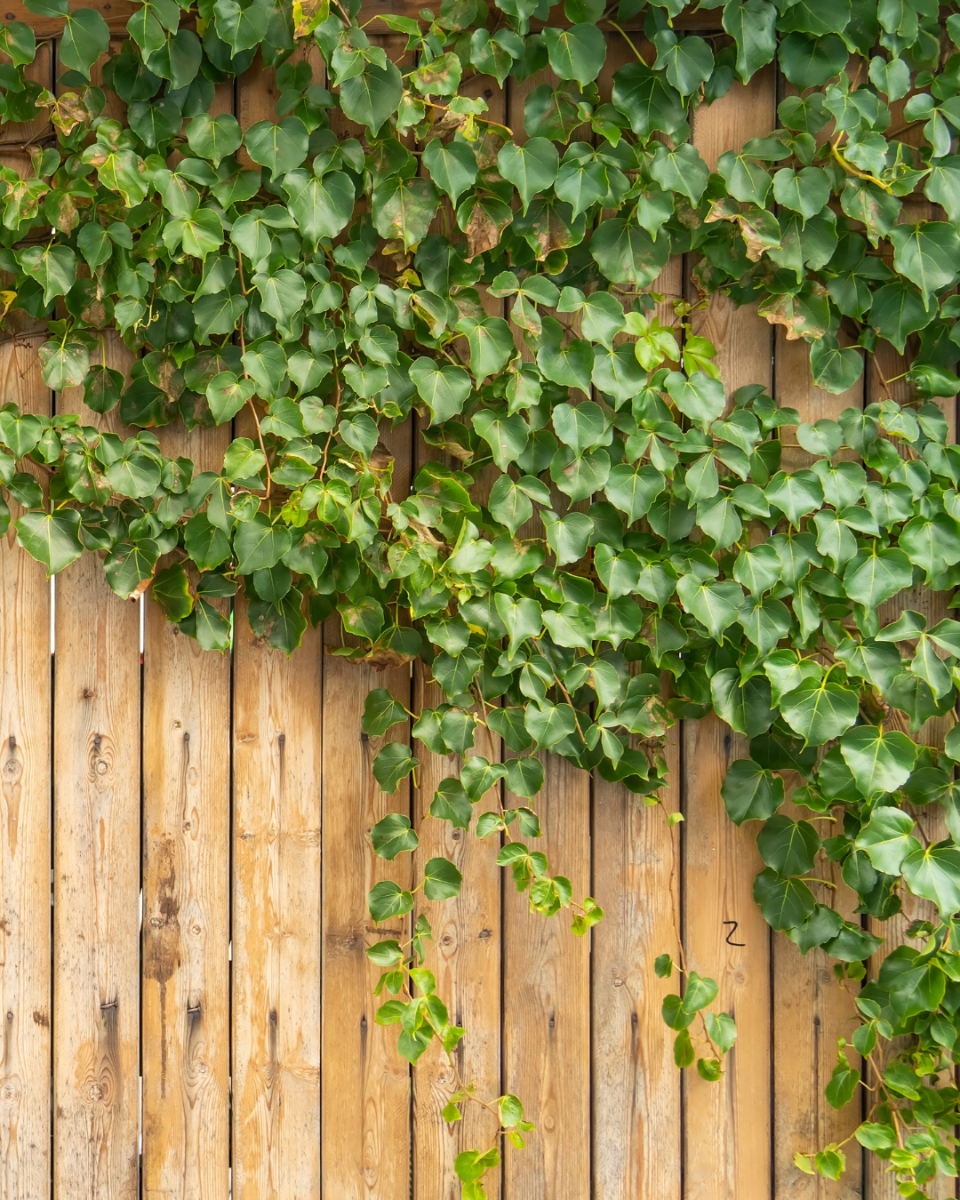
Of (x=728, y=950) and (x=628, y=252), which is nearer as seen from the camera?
(x=628, y=252)

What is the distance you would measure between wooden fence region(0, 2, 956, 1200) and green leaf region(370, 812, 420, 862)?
87 millimetres

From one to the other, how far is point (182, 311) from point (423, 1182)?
1568 mm

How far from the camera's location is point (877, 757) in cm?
141

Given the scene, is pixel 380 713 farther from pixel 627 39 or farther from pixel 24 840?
pixel 627 39

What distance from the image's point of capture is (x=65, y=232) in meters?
1.44

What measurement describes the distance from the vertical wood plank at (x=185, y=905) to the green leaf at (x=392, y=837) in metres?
0.30

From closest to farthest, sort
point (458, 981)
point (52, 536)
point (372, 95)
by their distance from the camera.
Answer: point (372, 95), point (52, 536), point (458, 981)

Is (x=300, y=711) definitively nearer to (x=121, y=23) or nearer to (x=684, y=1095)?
(x=684, y=1095)

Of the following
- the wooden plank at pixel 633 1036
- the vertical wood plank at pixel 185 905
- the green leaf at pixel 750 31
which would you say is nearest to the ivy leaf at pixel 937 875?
the wooden plank at pixel 633 1036

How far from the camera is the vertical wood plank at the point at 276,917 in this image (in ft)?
5.05

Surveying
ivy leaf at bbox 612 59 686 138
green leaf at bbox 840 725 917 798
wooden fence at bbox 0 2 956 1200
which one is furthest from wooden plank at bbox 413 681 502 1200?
ivy leaf at bbox 612 59 686 138

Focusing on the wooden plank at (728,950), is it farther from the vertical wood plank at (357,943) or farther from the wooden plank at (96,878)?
the wooden plank at (96,878)

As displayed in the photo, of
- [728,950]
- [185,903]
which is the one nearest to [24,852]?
[185,903]

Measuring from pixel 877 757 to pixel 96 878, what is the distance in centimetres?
136
